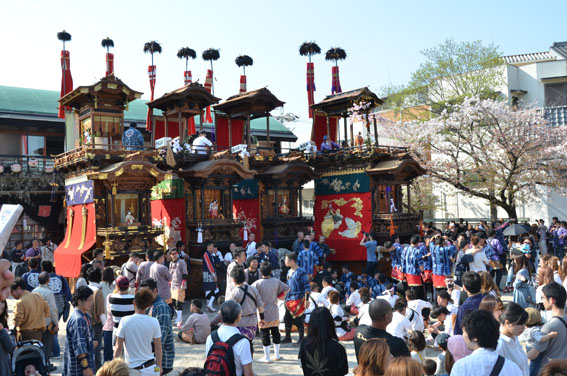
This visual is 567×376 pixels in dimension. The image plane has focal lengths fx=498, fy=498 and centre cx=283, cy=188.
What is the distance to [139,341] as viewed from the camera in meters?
5.17

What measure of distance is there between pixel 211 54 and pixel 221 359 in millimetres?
20854

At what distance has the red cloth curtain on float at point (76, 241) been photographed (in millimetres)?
15203

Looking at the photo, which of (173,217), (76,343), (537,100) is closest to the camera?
(76,343)

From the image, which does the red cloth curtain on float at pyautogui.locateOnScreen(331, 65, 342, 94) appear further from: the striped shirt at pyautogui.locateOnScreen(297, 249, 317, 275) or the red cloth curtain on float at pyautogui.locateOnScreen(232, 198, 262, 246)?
the striped shirt at pyautogui.locateOnScreen(297, 249, 317, 275)

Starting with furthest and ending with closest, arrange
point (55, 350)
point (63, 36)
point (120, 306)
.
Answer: point (63, 36) → point (55, 350) → point (120, 306)

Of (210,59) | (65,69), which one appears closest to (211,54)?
(210,59)

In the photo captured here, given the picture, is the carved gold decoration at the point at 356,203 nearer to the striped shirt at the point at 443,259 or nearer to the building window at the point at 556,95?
the striped shirt at the point at 443,259

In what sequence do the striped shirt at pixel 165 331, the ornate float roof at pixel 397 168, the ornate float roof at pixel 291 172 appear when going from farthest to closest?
the ornate float roof at pixel 291 172 → the ornate float roof at pixel 397 168 → the striped shirt at pixel 165 331

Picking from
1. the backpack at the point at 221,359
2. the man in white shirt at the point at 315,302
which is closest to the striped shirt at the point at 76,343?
the backpack at the point at 221,359

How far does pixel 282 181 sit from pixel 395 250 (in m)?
6.63

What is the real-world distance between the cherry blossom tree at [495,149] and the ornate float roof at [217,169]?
11130mm

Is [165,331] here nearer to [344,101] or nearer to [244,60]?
[344,101]

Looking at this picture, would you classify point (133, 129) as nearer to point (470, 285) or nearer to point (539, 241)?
point (470, 285)

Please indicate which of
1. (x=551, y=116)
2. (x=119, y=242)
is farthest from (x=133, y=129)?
(x=551, y=116)
